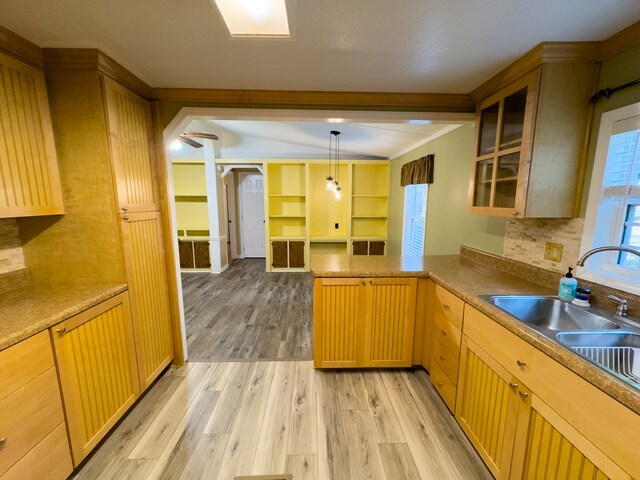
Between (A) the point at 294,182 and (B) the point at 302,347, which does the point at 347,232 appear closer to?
(A) the point at 294,182

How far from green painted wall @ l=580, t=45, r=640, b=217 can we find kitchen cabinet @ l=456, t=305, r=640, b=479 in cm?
98

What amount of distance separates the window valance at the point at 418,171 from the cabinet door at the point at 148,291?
2999 mm

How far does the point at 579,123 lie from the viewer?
4.75ft

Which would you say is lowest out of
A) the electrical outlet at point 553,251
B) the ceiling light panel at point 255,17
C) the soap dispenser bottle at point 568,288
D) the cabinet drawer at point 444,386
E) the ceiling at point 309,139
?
the cabinet drawer at point 444,386

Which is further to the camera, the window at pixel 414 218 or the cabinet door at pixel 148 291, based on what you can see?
the window at pixel 414 218

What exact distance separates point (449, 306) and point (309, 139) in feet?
12.7

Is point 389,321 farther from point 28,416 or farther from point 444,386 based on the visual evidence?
point 28,416

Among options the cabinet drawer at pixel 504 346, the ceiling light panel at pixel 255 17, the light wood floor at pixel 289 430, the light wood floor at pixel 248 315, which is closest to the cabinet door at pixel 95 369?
the light wood floor at pixel 289 430

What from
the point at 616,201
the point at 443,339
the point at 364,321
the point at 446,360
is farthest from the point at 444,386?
the point at 616,201

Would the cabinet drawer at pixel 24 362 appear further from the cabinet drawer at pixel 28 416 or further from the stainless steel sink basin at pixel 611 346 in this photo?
the stainless steel sink basin at pixel 611 346

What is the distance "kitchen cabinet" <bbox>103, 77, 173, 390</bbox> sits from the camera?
5.35ft

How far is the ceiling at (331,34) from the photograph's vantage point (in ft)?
3.69

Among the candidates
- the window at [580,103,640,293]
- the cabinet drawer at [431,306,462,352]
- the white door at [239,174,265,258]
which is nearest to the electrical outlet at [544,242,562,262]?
the window at [580,103,640,293]

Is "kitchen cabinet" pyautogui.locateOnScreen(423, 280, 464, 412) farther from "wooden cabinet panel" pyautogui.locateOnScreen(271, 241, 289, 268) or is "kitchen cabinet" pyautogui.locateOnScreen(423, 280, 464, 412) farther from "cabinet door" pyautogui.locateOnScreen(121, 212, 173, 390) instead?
"wooden cabinet panel" pyautogui.locateOnScreen(271, 241, 289, 268)
